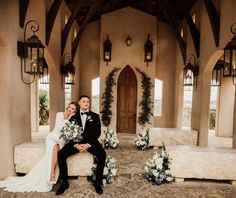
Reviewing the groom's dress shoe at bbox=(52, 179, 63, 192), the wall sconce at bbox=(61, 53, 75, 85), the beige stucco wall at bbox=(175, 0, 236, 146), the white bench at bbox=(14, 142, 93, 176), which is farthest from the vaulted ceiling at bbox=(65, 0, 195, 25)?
the groom's dress shoe at bbox=(52, 179, 63, 192)

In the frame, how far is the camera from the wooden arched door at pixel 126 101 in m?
8.80

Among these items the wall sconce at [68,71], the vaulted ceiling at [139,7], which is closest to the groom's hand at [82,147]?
the wall sconce at [68,71]

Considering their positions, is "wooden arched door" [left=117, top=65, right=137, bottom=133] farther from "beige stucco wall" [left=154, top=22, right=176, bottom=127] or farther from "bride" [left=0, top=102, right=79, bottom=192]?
"bride" [left=0, top=102, right=79, bottom=192]

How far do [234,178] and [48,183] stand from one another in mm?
3058

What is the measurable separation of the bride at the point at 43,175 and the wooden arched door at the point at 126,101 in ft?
17.7

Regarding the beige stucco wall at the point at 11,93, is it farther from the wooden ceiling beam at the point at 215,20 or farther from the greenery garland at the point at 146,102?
the greenery garland at the point at 146,102

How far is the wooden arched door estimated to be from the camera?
8797 millimetres

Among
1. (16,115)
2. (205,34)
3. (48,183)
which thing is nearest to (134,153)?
(48,183)

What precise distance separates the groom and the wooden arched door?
5179mm

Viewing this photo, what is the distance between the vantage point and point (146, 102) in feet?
27.8

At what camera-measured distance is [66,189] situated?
132 inches

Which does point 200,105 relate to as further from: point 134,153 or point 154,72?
point 154,72

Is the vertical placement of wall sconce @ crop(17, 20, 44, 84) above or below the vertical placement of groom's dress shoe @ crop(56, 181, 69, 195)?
above

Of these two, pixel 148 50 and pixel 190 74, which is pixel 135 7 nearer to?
pixel 148 50
